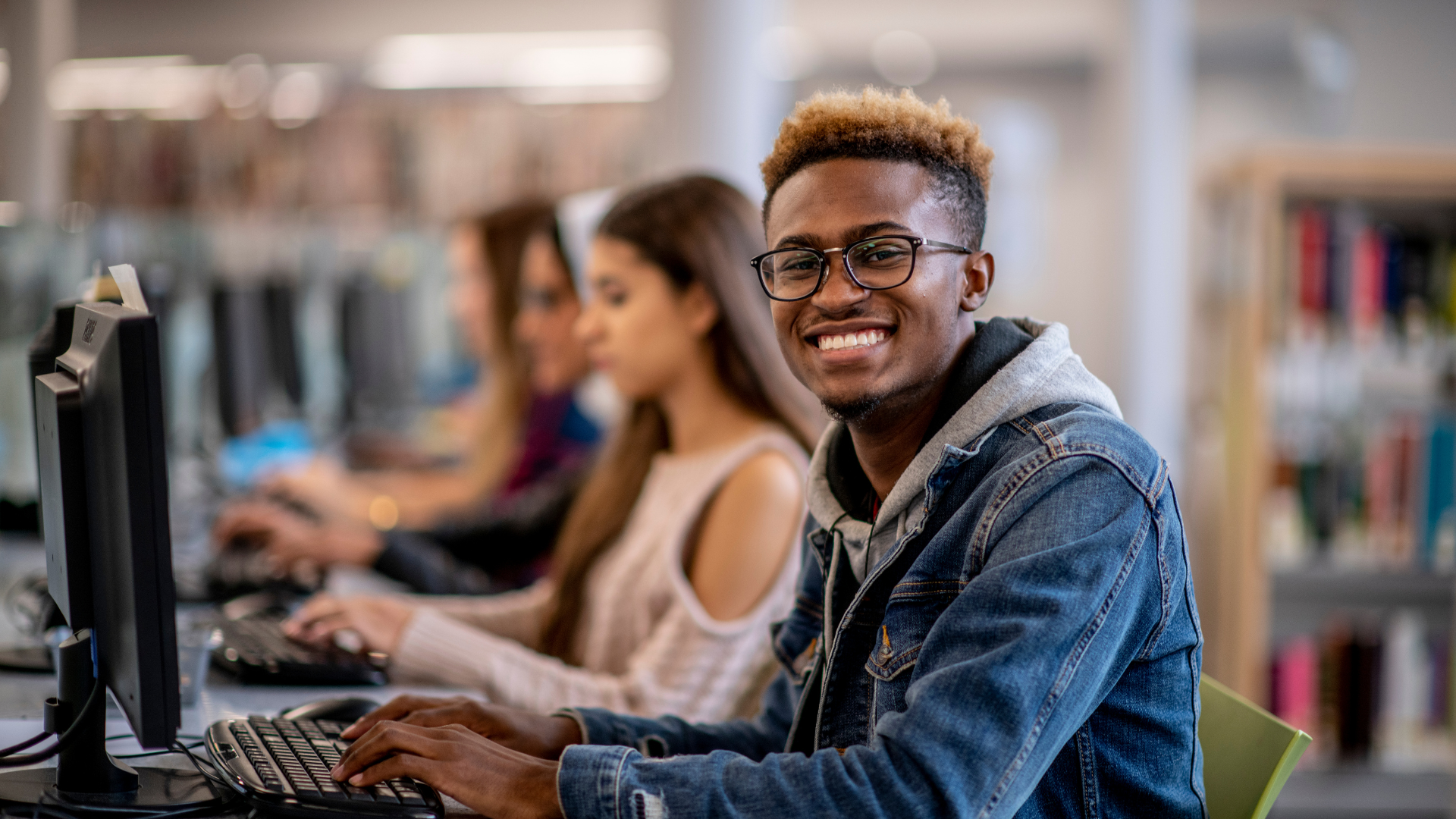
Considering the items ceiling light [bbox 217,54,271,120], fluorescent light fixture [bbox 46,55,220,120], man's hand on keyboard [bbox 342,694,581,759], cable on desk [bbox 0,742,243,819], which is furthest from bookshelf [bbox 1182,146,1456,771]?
fluorescent light fixture [bbox 46,55,220,120]

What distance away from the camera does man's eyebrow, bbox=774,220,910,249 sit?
1149mm

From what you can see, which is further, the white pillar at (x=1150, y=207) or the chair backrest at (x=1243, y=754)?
the white pillar at (x=1150, y=207)

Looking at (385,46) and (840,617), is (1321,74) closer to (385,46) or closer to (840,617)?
(385,46)

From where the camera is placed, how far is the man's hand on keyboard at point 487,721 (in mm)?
1254

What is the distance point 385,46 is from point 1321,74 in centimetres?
548

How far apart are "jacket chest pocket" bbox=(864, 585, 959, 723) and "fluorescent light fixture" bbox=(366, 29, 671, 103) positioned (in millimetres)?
6170

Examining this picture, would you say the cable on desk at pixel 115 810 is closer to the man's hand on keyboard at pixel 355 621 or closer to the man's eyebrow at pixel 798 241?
the man's hand on keyboard at pixel 355 621

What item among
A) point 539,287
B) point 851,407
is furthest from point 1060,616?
point 539,287

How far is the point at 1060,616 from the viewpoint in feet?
3.18

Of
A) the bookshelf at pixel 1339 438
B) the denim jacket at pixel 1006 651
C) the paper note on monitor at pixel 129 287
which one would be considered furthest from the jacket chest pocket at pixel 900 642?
the bookshelf at pixel 1339 438

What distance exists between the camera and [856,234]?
1.16 meters

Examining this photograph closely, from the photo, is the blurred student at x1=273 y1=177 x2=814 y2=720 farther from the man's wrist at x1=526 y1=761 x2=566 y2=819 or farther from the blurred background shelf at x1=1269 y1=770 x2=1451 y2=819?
the blurred background shelf at x1=1269 y1=770 x2=1451 y2=819

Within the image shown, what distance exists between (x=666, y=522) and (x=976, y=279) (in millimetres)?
777

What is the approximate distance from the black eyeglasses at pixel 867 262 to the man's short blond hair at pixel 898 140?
0.20 feet
